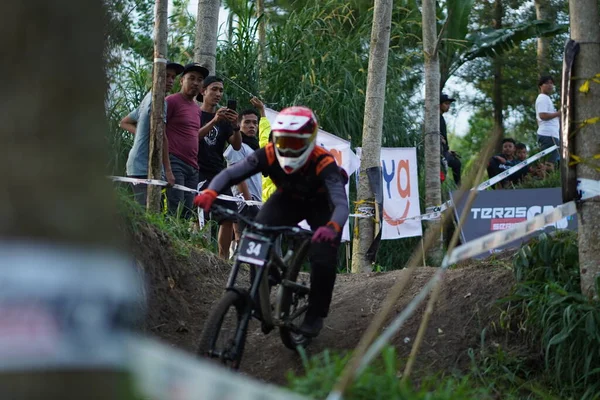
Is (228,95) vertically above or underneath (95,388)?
above

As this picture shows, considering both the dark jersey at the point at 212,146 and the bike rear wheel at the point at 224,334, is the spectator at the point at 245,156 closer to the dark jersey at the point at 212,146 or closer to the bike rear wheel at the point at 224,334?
the dark jersey at the point at 212,146

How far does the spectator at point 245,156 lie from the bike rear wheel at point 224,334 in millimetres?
4288

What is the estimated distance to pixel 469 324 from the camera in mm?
7777

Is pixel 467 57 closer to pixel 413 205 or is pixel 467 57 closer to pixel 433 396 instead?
pixel 413 205

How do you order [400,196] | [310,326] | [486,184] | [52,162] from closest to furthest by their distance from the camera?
[52,162] < [310,326] < [400,196] < [486,184]

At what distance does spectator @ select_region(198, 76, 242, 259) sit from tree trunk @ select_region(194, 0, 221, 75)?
0.87 metres

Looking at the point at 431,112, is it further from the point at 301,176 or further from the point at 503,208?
the point at 301,176

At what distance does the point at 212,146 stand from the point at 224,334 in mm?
4852

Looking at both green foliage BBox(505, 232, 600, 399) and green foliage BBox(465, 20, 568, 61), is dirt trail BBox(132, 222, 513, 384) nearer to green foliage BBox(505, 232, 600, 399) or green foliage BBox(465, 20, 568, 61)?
green foliage BBox(505, 232, 600, 399)

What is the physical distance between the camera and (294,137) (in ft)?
22.2

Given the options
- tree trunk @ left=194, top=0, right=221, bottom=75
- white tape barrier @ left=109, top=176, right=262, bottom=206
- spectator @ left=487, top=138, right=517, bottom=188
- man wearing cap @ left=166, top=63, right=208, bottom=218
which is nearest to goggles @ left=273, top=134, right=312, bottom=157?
white tape barrier @ left=109, top=176, right=262, bottom=206

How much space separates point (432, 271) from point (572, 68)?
276 cm

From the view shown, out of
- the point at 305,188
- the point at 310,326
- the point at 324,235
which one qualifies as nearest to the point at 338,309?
the point at 310,326

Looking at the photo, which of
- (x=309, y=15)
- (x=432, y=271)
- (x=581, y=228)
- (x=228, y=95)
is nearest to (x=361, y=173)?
(x=432, y=271)
